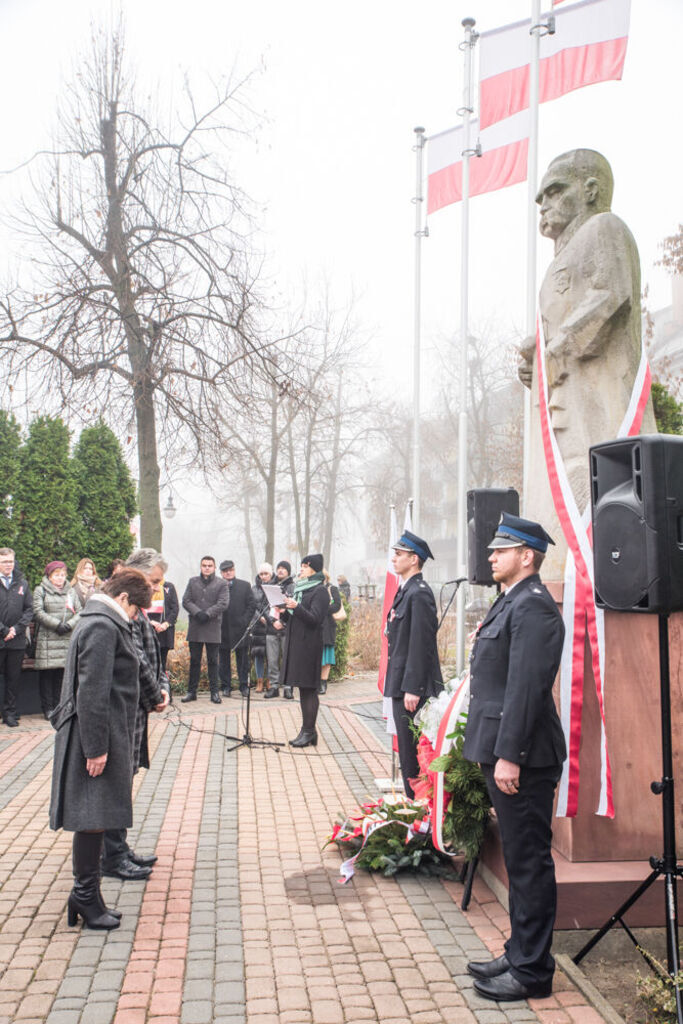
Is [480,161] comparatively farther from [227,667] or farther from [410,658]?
[410,658]

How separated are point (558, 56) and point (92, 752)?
976cm

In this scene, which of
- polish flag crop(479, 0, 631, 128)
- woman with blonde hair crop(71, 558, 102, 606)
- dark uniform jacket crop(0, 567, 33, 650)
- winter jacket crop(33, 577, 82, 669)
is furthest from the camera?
woman with blonde hair crop(71, 558, 102, 606)

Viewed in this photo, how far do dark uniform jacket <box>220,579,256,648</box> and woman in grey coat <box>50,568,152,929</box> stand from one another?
26.5 ft

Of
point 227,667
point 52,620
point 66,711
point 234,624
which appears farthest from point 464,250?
point 66,711

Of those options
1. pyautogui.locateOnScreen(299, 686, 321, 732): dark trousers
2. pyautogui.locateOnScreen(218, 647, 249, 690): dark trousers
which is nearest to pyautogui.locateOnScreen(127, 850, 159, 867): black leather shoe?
pyautogui.locateOnScreen(299, 686, 321, 732): dark trousers

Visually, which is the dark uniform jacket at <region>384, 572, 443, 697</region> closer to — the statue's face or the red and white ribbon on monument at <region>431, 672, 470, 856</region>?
the red and white ribbon on monument at <region>431, 672, 470, 856</region>

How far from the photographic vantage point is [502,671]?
4168 millimetres

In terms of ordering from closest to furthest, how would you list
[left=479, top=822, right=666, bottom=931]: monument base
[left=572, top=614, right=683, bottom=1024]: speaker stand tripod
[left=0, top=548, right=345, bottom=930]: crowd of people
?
[left=572, top=614, right=683, bottom=1024]: speaker stand tripod
[left=479, top=822, right=666, bottom=931]: monument base
[left=0, top=548, right=345, bottom=930]: crowd of people

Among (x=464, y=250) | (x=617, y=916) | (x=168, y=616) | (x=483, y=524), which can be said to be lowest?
(x=617, y=916)

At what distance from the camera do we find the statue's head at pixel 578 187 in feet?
18.2

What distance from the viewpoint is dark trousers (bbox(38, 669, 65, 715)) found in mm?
10578

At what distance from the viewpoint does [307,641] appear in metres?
9.11

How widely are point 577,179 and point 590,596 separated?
106 inches

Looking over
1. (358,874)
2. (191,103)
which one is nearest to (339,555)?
(191,103)
